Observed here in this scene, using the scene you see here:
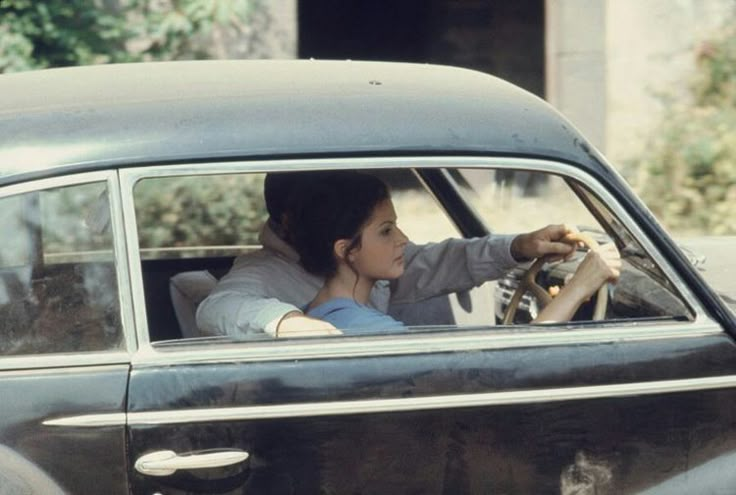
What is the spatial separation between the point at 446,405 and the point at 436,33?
837 cm

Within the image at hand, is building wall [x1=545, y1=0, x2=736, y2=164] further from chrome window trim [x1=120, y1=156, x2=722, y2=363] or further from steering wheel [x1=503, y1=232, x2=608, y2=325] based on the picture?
chrome window trim [x1=120, y1=156, x2=722, y2=363]

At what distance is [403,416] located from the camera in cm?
314

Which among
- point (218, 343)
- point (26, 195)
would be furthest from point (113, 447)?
point (26, 195)

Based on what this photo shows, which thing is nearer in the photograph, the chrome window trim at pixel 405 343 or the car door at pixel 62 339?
the car door at pixel 62 339

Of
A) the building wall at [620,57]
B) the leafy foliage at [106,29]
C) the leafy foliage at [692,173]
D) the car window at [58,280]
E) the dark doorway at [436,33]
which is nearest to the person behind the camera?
the car window at [58,280]

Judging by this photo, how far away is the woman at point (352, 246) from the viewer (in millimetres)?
3539

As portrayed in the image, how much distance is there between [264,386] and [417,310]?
4.29 feet

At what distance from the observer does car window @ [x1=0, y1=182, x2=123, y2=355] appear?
10.2 ft

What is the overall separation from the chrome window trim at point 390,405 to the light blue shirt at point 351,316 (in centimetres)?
24

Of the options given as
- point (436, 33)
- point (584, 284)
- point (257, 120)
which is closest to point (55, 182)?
point (257, 120)

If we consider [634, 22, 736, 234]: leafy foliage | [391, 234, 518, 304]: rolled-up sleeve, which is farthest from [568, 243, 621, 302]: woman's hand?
[634, 22, 736, 234]: leafy foliage

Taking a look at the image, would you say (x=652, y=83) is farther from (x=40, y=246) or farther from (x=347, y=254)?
(x=40, y=246)

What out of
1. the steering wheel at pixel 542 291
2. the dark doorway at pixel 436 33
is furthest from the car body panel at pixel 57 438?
the dark doorway at pixel 436 33

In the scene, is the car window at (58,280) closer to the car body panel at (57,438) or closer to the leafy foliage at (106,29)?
the car body panel at (57,438)
